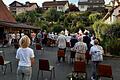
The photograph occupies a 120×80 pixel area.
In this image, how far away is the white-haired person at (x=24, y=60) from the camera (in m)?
9.36

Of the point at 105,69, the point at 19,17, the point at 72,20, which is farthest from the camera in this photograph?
the point at 19,17

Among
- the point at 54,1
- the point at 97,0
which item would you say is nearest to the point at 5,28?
the point at 54,1

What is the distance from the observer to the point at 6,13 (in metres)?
57.3

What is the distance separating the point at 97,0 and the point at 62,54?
152279 mm

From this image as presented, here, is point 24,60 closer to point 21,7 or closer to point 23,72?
point 23,72

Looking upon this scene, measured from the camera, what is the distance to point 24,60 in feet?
31.2

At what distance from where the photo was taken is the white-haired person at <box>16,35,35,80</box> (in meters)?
9.36

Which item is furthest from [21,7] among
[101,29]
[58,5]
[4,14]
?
[101,29]

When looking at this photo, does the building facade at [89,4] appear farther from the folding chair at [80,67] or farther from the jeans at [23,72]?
the jeans at [23,72]

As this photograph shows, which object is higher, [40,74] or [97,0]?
[97,0]

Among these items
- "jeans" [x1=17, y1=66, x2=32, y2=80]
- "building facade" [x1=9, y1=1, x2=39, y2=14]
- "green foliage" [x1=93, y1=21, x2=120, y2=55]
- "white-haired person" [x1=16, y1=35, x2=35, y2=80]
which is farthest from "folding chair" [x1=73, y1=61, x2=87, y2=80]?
"building facade" [x1=9, y1=1, x2=39, y2=14]

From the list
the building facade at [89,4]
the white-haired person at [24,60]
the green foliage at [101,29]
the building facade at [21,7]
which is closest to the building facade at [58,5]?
the building facade at [21,7]

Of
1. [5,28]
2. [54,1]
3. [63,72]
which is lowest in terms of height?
[63,72]

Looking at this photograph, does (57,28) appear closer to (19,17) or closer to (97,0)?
(19,17)
